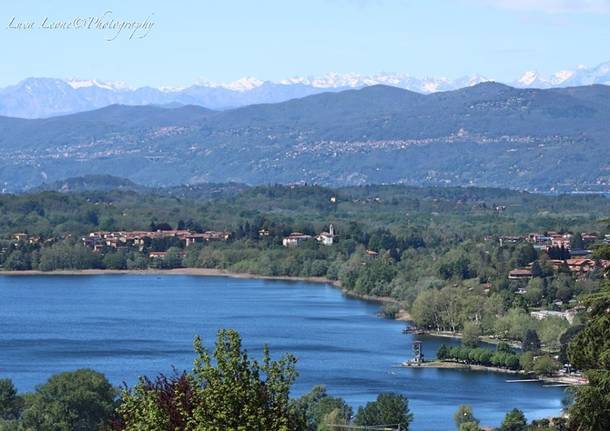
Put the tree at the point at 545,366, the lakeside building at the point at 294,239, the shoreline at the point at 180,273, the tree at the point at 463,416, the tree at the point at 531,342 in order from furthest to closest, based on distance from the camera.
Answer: the lakeside building at the point at 294,239
the shoreline at the point at 180,273
the tree at the point at 531,342
the tree at the point at 545,366
the tree at the point at 463,416

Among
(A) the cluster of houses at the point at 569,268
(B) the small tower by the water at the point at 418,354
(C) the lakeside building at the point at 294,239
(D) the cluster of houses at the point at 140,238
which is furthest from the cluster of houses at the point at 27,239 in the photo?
(B) the small tower by the water at the point at 418,354

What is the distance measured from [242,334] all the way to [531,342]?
6987 millimetres

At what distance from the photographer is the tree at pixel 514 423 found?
21.8 meters

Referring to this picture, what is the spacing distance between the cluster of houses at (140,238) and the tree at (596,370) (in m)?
60.8

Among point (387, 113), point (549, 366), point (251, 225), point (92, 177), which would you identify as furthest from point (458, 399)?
point (387, 113)

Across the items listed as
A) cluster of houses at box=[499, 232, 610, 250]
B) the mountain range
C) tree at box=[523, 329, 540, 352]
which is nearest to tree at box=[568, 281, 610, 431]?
tree at box=[523, 329, 540, 352]

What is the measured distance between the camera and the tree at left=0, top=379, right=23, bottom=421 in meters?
21.8

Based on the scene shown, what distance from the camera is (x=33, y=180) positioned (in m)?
167

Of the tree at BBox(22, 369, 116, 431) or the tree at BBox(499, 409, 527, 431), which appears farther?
the tree at BBox(499, 409, 527, 431)

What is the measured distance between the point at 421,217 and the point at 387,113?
355 ft

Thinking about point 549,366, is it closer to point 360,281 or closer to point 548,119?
point 360,281

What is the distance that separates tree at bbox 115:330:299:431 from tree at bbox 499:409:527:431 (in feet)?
42.3

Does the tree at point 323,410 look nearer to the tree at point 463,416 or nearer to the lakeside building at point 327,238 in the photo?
the tree at point 463,416

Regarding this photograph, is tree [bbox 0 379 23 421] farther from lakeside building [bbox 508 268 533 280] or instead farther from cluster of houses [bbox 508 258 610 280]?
lakeside building [bbox 508 268 533 280]
